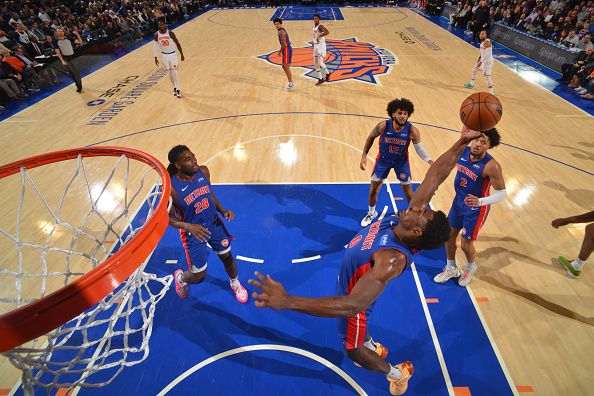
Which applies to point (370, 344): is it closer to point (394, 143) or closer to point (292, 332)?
point (292, 332)

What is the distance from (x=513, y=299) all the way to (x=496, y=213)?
5.53ft

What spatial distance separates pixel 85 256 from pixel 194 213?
3.26 feet

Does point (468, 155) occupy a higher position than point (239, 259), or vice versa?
point (468, 155)

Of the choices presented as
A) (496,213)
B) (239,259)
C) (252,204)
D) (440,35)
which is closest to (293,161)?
(252,204)

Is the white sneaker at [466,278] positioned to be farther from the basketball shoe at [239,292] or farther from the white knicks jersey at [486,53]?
the white knicks jersey at [486,53]

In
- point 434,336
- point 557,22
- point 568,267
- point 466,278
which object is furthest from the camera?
point 557,22

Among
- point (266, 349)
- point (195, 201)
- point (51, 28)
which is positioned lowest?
point (266, 349)

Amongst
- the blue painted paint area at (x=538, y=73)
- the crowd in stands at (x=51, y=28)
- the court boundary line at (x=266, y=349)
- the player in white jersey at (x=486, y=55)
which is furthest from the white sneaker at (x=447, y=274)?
the crowd in stands at (x=51, y=28)

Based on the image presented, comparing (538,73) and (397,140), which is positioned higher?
(397,140)

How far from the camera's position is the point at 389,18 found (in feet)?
63.4

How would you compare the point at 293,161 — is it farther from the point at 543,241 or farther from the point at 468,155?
the point at 543,241

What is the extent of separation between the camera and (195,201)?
341 centimetres

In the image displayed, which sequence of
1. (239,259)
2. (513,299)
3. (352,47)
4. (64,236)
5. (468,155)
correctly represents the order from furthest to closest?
(352,47) < (64,236) < (239,259) < (513,299) < (468,155)

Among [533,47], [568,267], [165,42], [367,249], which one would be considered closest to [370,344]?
[367,249]
